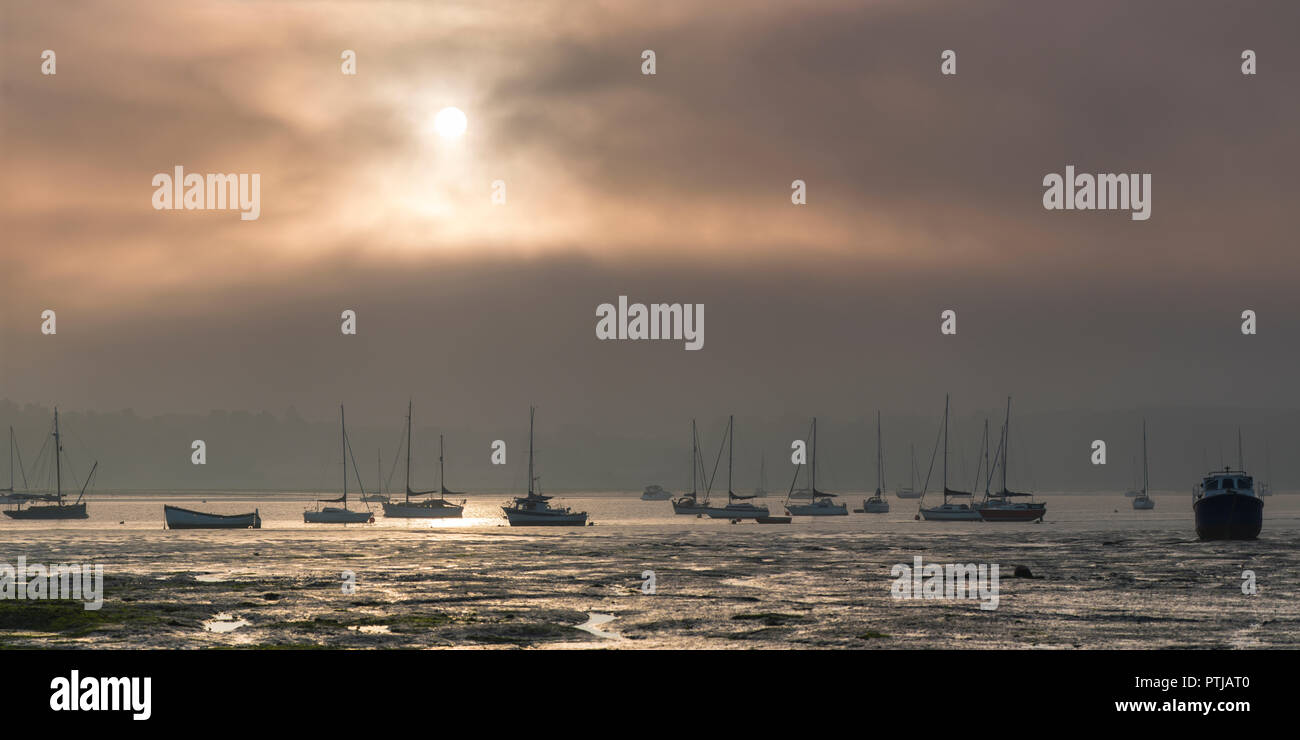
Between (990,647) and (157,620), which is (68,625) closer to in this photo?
(157,620)

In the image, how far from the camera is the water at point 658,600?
3500 cm

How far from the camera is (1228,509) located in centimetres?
9312

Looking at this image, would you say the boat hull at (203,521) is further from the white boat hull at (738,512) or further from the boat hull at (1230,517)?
the boat hull at (1230,517)

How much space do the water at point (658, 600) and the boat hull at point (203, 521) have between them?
49.4 metres

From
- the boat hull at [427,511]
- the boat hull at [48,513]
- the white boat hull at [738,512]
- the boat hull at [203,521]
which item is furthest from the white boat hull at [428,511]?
the boat hull at [203,521]

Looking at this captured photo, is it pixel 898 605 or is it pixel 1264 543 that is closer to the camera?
pixel 898 605

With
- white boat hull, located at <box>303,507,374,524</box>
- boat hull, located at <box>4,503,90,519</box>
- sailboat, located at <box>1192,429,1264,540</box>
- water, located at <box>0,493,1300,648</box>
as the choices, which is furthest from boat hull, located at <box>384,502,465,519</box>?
sailboat, located at <box>1192,429,1264,540</box>

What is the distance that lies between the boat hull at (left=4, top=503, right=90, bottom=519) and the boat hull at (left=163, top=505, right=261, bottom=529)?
49981mm

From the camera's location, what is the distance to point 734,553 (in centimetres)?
8562

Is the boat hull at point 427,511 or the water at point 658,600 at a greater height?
the water at point 658,600

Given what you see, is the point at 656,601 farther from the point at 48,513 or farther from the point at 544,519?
the point at 48,513

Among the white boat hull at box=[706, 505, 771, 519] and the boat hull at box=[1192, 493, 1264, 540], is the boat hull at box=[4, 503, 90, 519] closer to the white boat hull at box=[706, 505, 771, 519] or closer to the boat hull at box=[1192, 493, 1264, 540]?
the white boat hull at box=[706, 505, 771, 519]
